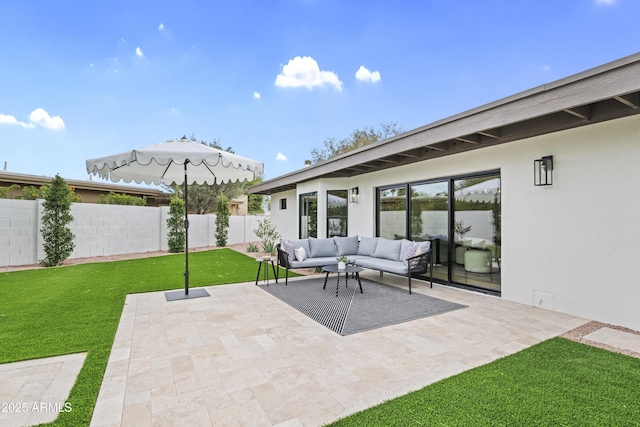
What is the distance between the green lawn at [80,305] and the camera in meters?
2.92

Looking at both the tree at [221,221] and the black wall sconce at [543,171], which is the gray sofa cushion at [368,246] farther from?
the tree at [221,221]

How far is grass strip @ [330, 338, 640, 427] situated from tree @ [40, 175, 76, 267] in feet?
34.8

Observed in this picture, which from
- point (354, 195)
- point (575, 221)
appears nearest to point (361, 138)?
point (354, 195)

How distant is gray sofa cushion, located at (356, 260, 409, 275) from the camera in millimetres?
5980

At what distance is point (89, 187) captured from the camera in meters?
15.8

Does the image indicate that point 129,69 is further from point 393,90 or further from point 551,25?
point 551,25

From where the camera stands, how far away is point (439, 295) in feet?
18.5

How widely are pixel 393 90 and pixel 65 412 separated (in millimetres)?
18131

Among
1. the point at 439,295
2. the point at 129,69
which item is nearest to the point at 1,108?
the point at 129,69

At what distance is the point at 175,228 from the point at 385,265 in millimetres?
10108

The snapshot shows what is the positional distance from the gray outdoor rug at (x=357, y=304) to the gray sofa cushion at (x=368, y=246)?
980 mm

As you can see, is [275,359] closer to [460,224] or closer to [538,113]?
[538,113]

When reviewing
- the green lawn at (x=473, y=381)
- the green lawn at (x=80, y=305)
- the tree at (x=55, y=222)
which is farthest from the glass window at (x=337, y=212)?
the tree at (x=55, y=222)

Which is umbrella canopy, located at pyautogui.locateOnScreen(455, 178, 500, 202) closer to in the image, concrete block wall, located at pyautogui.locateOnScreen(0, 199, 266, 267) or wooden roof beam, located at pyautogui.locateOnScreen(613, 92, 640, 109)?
wooden roof beam, located at pyautogui.locateOnScreen(613, 92, 640, 109)
